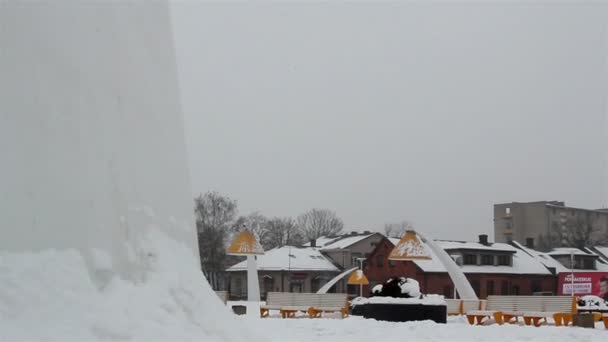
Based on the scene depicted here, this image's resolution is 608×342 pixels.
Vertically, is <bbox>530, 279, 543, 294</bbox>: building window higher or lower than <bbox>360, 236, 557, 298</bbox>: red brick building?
lower

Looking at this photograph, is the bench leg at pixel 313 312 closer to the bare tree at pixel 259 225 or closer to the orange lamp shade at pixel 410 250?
the orange lamp shade at pixel 410 250

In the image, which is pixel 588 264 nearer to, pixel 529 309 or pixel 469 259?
pixel 469 259

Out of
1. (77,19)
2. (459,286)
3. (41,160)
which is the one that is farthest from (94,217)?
(459,286)

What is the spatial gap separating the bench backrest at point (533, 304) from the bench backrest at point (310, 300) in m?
4.23

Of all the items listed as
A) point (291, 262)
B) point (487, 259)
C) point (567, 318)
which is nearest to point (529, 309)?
point (567, 318)

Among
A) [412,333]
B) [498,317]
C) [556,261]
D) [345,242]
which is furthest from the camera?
[345,242]

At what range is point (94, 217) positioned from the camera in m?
6.04

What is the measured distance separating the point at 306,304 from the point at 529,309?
20.8 feet

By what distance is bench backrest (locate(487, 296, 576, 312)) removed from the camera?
56.6ft

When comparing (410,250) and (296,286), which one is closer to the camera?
(410,250)

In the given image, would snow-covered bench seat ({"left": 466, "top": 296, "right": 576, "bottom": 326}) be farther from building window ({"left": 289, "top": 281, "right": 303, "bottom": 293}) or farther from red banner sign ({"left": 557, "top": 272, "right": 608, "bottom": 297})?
building window ({"left": 289, "top": 281, "right": 303, "bottom": 293})

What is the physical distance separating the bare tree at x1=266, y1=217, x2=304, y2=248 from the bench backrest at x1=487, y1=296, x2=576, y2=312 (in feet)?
221

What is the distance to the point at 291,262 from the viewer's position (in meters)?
63.8

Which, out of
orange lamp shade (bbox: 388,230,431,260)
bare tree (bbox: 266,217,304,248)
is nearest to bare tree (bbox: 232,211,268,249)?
bare tree (bbox: 266,217,304,248)
